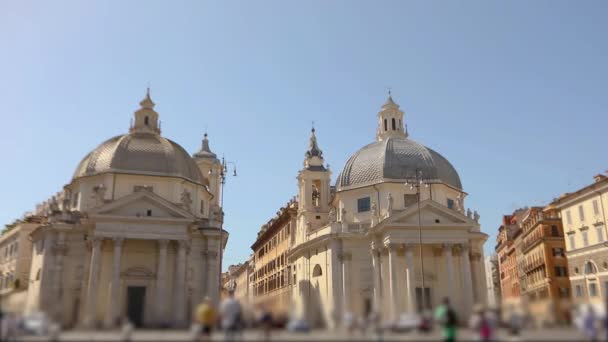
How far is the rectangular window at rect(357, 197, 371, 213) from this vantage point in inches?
2149

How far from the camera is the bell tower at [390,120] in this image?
62500 millimetres

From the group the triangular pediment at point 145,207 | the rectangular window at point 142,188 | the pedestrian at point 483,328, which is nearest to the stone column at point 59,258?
the triangular pediment at point 145,207

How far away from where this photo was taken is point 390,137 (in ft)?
198

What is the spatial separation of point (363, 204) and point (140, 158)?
21.3m

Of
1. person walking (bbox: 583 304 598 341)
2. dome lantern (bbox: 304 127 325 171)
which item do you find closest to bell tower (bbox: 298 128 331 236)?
dome lantern (bbox: 304 127 325 171)

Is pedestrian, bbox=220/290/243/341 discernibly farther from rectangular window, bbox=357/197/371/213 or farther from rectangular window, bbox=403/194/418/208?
rectangular window, bbox=403/194/418/208

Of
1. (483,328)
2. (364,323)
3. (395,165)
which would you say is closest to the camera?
(483,328)

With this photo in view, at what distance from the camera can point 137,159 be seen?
49.8 metres

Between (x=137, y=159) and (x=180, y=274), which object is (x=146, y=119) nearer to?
(x=137, y=159)

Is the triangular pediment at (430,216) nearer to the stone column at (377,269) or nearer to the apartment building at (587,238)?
the stone column at (377,269)

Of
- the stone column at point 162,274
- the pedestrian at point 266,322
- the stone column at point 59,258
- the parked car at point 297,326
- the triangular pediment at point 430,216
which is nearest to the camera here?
the pedestrian at point 266,322

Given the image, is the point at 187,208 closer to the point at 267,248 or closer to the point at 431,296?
the point at 431,296

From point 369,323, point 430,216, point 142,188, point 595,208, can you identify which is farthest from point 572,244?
point 142,188

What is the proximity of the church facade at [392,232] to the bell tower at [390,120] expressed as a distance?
0.11 metres
